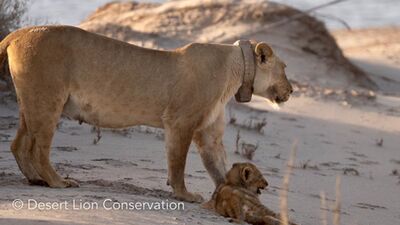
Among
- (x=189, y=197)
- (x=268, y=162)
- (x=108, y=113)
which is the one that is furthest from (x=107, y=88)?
(x=268, y=162)

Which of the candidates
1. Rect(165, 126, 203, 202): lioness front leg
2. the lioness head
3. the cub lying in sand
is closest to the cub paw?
Rect(165, 126, 203, 202): lioness front leg

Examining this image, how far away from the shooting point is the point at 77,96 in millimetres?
8281

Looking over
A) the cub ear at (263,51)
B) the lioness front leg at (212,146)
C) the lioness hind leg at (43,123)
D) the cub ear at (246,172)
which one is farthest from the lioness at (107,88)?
the cub ear at (246,172)

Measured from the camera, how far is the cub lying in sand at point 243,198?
7.66 m

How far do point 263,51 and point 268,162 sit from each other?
2826mm

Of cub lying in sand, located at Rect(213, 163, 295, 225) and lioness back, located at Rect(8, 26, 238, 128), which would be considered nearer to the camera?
cub lying in sand, located at Rect(213, 163, 295, 225)

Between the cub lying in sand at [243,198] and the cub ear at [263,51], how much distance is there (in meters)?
1.18

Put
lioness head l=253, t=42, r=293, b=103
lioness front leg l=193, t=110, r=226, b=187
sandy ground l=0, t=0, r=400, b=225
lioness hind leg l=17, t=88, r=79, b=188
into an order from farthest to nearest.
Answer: lioness head l=253, t=42, r=293, b=103
lioness front leg l=193, t=110, r=226, b=187
lioness hind leg l=17, t=88, r=79, b=188
sandy ground l=0, t=0, r=400, b=225

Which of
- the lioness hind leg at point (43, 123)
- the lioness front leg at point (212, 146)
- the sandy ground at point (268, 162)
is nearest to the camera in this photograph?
the sandy ground at point (268, 162)

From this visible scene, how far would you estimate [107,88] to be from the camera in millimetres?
8367

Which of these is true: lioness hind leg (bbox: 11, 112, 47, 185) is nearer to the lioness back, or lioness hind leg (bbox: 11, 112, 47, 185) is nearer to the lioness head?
the lioness back

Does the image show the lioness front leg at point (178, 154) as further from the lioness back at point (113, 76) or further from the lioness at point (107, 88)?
the lioness back at point (113, 76)

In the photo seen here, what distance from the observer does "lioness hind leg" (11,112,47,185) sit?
834 centimetres

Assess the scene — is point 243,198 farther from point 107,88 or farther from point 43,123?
point 43,123
